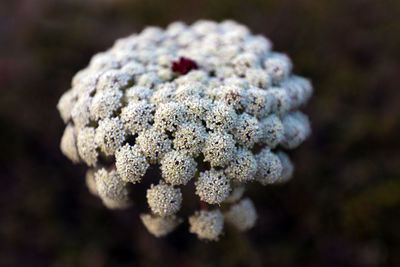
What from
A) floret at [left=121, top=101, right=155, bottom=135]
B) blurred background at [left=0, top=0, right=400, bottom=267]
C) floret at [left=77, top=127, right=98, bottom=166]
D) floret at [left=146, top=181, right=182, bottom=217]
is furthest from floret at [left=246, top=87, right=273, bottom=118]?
blurred background at [left=0, top=0, right=400, bottom=267]

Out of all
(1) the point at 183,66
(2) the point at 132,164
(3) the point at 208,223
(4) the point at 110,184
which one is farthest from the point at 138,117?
(3) the point at 208,223

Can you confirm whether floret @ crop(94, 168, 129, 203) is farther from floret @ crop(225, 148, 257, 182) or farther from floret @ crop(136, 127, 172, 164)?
floret @ crop(225, 148, 257, 182)

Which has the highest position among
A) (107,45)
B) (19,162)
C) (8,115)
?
(107,45)

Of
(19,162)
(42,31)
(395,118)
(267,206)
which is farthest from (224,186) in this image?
(42,31)

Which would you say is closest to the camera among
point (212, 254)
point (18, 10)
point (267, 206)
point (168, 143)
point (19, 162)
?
point (168, 143)

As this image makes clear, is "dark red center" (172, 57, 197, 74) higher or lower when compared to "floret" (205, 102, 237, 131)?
higher

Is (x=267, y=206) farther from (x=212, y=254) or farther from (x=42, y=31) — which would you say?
(x=42, y=31)

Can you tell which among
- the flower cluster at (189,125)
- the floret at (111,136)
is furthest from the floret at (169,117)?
the floret at (111,136)

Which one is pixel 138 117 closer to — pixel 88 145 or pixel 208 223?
pixel 88 145
